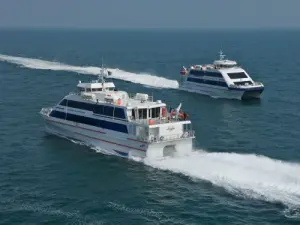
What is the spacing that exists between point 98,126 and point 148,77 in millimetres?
48653

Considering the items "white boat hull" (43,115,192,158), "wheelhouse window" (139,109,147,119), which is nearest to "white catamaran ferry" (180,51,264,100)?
"wheelhouse window" (139,109,147,119)

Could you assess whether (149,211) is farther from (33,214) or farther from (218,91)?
(218,91)

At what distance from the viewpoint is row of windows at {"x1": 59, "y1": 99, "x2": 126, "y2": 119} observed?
44725 millimetres

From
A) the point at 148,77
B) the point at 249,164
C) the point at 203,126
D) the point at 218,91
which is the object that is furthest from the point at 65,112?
the point at 148,77

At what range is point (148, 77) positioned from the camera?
94250 mm

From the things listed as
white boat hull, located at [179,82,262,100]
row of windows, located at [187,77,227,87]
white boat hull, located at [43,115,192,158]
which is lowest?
white boat hull, located at [43,115,192,158]

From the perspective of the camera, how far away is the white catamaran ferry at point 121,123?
42.7 metres

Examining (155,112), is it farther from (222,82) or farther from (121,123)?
(222,82)

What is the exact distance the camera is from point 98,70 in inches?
4001

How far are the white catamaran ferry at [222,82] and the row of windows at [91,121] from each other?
111 feet

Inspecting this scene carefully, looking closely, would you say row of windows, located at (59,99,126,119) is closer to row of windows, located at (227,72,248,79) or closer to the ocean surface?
the ocean surface

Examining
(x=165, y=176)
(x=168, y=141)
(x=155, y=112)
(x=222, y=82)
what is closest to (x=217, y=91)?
(x=222, y=82)

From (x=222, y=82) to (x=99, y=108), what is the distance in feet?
119

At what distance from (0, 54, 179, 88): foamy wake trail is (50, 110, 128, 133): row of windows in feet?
122
